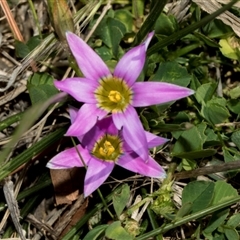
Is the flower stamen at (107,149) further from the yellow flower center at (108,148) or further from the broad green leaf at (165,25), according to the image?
the broad green leaf at (165,25)

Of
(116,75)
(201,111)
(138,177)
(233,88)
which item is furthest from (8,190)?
(233,88)

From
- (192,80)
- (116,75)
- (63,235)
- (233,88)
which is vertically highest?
(116,75)

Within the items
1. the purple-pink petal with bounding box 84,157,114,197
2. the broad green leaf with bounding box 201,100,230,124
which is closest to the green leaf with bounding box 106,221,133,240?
the purple-pink petal with bounding box 84,157,114,197

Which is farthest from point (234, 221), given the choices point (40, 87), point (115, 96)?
point (40, 87)

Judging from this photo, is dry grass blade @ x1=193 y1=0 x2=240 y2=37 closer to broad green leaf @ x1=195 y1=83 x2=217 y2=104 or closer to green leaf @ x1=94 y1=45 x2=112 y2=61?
broad green leaf @ x1=195 y1=83 x2=217 y2=104

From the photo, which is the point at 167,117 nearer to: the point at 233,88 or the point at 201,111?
the point at 201,111

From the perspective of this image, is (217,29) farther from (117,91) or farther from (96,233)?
(96,233)
